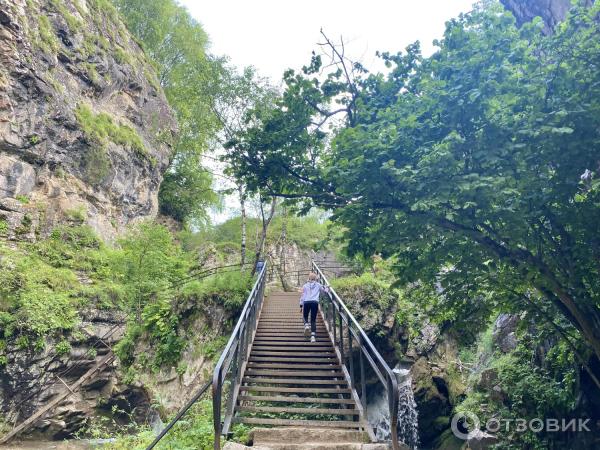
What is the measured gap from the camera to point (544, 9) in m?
10.4

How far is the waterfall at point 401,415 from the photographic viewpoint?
971 centimetres

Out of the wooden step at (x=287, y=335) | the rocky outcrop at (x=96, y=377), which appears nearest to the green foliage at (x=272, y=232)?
the rocky outcrop at (x=96, y=377)

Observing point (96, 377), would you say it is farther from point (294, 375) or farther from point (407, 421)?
point (407, 421)

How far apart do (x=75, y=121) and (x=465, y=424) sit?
15939mm

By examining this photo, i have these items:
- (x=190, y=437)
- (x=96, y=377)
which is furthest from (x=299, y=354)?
(x=96, y=377)

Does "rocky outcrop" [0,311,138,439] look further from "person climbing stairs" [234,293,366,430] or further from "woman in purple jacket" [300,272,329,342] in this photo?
"woman in purple jacket" [300,272,329,342]

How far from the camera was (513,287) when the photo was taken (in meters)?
5.70

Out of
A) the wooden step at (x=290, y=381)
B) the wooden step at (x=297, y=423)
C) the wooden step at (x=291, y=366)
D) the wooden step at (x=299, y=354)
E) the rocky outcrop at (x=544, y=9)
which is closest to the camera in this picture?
the wooden step at (x=297, y=423)

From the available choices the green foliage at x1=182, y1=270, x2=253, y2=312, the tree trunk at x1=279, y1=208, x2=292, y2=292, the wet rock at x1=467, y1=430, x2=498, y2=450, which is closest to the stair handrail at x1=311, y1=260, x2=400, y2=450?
the green foliage at x1=182, y1=270, x2=253, y2=312

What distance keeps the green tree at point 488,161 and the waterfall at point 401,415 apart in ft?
18.7

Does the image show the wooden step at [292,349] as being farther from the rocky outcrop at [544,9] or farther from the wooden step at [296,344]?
the rocky outcrop at [544,9]

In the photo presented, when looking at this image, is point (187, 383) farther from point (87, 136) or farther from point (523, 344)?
point (87, 136)

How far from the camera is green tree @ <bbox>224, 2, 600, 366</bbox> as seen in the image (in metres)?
3.99

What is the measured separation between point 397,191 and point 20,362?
32.8ft
